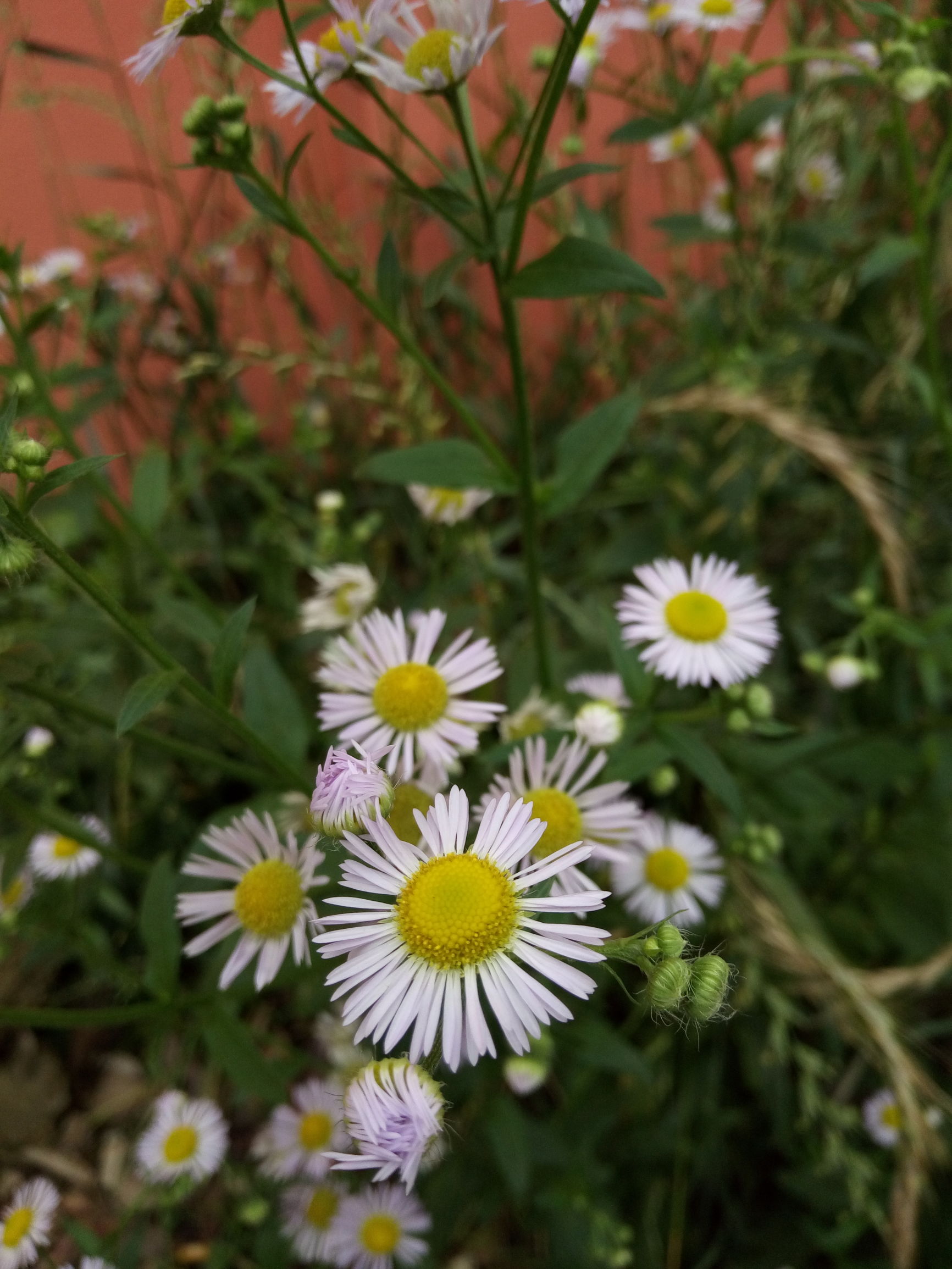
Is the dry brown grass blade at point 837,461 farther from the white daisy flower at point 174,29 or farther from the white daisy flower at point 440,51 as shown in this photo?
the white daisy flower at point 174,29

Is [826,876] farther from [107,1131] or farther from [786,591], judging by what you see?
[107,1131]

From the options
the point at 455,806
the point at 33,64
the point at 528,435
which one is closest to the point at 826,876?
the point at 528,435

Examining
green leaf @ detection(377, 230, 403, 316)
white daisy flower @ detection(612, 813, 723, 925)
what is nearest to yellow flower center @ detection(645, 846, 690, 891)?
white daisy flower @ detection(612, 813, 723, 925)

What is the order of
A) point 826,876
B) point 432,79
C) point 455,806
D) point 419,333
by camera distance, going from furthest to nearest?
point 419,333, point 826,876, point 432,79, point 455,806

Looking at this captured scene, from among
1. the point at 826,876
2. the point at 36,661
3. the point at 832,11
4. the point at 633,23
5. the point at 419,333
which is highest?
the point at 832,11

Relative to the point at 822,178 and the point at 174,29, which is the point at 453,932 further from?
the point at 822,178

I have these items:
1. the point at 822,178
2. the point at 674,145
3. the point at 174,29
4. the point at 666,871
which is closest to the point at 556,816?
the point at 666,871

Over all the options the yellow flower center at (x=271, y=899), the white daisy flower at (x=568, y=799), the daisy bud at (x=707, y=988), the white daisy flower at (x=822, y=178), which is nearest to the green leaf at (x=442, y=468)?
the white daisy flower at (x=568, y=799)

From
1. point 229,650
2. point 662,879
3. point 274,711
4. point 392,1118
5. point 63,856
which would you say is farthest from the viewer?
point 63,856
